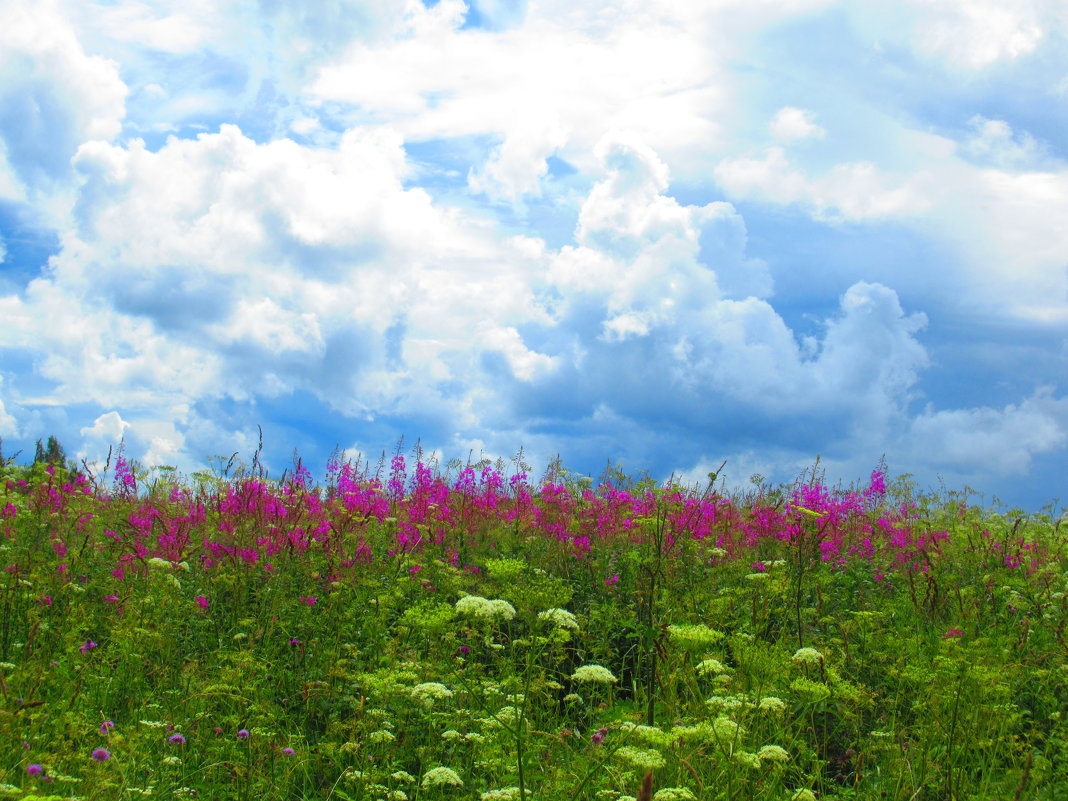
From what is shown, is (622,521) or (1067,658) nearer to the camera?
(1067,658)

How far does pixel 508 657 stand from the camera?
605cm

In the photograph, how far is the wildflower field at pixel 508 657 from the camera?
12.2ft

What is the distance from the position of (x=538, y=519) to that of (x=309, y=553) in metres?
3.17

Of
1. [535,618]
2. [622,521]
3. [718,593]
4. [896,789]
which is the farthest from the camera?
[622,521]

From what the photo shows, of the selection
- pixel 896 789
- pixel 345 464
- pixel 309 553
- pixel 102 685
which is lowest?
pixel 896 789

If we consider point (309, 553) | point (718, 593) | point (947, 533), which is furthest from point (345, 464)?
point (947, 533)

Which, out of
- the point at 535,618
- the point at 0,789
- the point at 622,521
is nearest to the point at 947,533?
the point at 622,521

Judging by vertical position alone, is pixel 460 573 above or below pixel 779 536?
below

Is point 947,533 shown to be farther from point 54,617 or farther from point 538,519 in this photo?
point 54,617

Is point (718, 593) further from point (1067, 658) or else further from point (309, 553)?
point (309, 553)

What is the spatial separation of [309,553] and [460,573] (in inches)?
68.1

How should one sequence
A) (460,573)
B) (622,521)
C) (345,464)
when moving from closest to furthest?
(460,573), (622,521), (345,464)

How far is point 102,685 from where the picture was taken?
5.21 meters

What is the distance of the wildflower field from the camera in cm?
372
